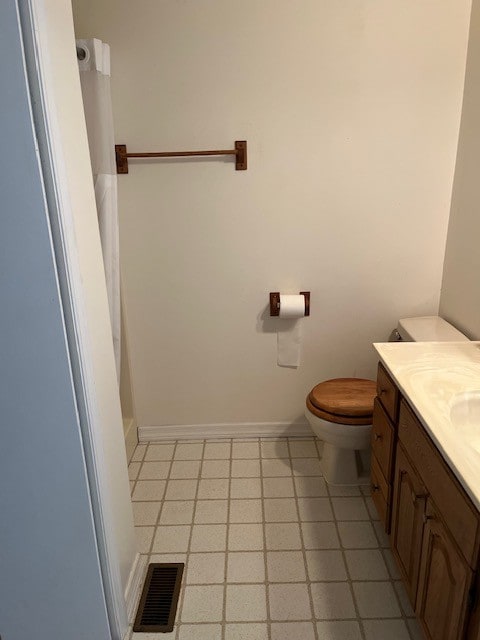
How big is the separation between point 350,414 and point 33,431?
1.32m

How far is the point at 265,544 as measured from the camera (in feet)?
6.22

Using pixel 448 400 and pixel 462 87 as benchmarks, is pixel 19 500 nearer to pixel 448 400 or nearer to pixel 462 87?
pixel 448 400

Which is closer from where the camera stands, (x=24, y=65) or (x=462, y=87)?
(x=24, y=65)

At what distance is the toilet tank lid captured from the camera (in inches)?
80.6

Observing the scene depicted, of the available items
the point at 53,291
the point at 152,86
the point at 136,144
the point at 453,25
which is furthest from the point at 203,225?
the point at 453,25

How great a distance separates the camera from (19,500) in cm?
134

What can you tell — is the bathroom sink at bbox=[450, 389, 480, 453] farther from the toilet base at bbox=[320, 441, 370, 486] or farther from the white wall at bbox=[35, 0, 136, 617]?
the white wall at bbox=[35, 0, 136, 617]

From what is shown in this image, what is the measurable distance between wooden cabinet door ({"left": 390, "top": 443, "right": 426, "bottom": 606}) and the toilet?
44 centimetres

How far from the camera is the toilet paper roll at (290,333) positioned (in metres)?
2.31

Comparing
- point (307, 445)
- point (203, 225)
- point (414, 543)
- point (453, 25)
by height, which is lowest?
point (307, 445)

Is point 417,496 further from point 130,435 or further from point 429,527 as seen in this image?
point 130,435

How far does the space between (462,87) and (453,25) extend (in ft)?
0.83

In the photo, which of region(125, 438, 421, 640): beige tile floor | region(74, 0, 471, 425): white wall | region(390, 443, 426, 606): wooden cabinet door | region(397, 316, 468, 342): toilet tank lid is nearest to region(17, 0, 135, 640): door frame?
region(125, 438, 421, 640): beige tile floor

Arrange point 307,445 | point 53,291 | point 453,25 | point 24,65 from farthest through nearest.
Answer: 1. point 307,445
2. point 453,25
3. point 53,291
4. point 24,65
